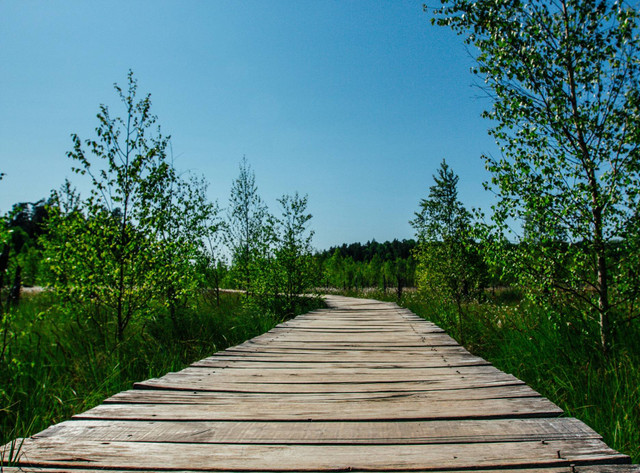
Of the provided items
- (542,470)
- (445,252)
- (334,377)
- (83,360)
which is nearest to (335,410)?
(334,377)

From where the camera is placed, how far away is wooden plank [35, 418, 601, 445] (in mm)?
1898

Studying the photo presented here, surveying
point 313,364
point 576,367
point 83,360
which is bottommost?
point 83,360

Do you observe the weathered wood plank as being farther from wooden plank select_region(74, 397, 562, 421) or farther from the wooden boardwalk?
wooden plank select_region(74, 397, 562, 421)

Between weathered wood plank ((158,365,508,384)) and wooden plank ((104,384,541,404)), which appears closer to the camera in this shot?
wooden plank ((104,384,541,404))

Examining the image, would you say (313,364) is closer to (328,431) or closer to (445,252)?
(328,431)

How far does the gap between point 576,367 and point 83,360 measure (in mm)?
5938

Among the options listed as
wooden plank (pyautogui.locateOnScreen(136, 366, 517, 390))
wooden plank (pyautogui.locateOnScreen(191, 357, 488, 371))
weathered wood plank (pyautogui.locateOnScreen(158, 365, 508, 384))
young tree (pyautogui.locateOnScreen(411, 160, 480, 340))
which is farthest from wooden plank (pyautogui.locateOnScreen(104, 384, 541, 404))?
young tree (pyautogui.locateOnScreen(411, 160, 480, 340))

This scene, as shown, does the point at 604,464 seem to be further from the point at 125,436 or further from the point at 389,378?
the point at 125,436

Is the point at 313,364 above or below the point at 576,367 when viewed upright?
above

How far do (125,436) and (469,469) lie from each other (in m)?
1.66

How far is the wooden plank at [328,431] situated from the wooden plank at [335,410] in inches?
3.0

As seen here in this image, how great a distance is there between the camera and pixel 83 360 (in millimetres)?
4953

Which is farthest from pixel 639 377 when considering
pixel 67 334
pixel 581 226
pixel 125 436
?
pixel 67 334

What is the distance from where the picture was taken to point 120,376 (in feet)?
14.7
